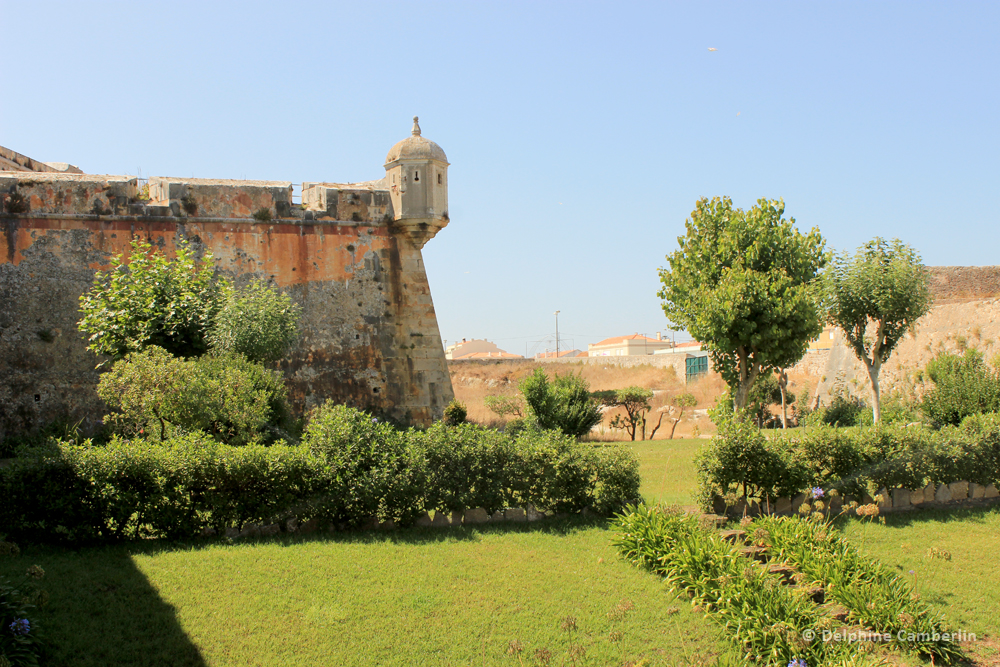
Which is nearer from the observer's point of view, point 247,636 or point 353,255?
point 247,636

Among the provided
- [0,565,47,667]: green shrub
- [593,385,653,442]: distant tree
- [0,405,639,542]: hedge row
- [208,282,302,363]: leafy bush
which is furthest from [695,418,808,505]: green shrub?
[593,385,653,442]: distant tree

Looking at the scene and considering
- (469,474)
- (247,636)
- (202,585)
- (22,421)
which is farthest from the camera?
(22,421)

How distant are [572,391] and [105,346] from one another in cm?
963

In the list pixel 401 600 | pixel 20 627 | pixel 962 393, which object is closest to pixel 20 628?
pixel 20 627

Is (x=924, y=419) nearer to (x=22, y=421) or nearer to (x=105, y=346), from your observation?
(x=105, y=346)

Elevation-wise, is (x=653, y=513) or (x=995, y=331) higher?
(x=995, y=331)

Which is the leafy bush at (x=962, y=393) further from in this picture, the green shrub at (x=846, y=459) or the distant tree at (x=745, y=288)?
the green shrub at (x=846, y=459)

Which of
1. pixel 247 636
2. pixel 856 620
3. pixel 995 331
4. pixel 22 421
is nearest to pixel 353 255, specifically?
pixel 22 421

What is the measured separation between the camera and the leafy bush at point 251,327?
11.2 meters

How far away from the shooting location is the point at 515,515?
309 inches

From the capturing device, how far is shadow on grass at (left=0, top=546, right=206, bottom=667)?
4770 millimetres

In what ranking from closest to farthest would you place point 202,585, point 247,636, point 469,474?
point 247,636 → point 202,585 → point 469,474

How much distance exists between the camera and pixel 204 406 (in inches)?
341

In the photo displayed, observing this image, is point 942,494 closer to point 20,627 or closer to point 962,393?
point 962,393
